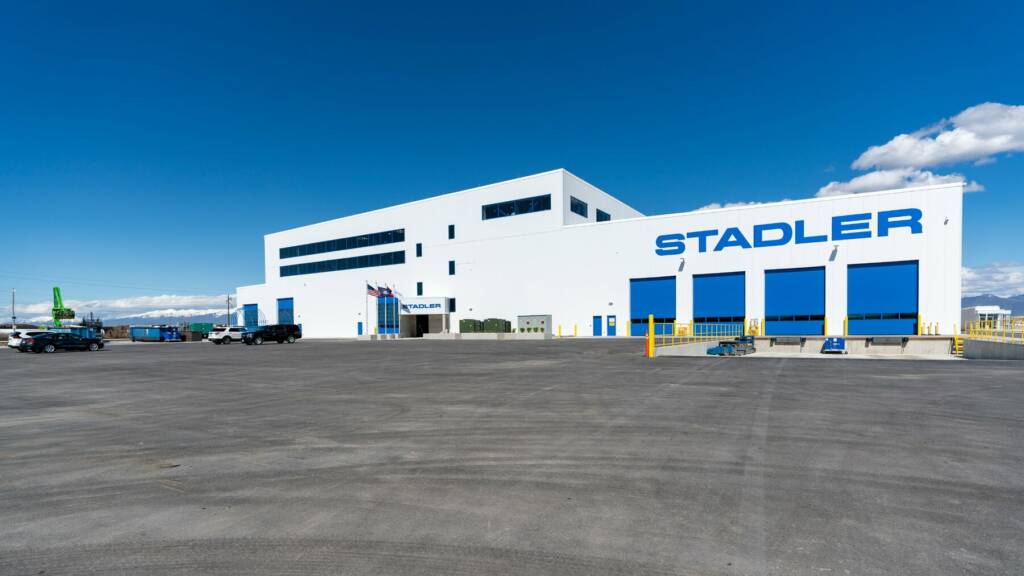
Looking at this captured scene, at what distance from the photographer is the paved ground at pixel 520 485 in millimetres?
3652

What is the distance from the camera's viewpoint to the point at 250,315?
75688mm

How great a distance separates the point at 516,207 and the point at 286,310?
41383mm

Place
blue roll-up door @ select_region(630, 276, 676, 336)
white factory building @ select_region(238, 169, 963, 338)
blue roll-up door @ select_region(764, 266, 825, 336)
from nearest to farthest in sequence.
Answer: white factory building @ select_region(238, 169, 963, 338), blue roll-up door @ select_region(764, 266, 825, 336), blue roll-up door @ select_region(630, 276, 676, 336)

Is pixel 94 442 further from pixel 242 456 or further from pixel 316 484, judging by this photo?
pixel 316 484

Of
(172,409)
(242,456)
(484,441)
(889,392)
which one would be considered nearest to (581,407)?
(484,441)

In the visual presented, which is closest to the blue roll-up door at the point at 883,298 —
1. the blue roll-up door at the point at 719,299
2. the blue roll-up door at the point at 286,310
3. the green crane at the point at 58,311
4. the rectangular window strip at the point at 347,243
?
the blue roll-up door at the point at 719,299

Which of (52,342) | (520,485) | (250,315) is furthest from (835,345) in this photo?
(250,315)

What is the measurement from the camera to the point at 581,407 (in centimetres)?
970

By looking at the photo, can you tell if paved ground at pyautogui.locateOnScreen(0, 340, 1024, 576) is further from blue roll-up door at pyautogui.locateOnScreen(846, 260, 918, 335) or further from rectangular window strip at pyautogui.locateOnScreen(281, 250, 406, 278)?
rectangular window strip at pyautogui.locateOnScreen(281, 250, 406, 278)

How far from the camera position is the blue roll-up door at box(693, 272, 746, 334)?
39875 millimetres

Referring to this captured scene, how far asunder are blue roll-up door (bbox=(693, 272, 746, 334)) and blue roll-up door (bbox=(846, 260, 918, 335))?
7.55 metres

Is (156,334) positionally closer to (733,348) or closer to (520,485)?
(733,348)

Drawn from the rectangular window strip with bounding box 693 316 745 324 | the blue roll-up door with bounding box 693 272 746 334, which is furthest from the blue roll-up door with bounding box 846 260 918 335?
the rectangular window strip with bounding box 693 316 745 324

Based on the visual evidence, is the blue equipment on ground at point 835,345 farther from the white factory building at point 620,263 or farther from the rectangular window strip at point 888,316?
the rectangular window strip at point 888,316
